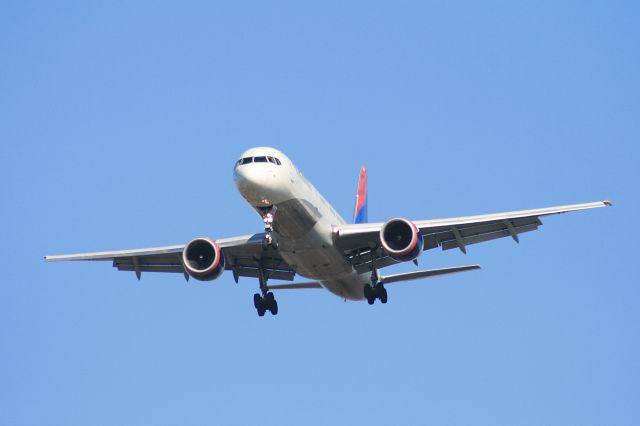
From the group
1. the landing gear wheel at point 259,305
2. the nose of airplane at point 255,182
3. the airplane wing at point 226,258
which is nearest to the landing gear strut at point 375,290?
the airplane wing at point 226,258

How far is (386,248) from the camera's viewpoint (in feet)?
118

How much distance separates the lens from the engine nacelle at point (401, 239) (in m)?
35.7

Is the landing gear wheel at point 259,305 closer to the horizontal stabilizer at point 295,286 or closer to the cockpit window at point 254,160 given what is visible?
the horizontal stabilizer at point 295,286

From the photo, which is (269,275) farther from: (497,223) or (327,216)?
(497,223)

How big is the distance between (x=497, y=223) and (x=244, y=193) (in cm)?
902

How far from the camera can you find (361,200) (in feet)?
161

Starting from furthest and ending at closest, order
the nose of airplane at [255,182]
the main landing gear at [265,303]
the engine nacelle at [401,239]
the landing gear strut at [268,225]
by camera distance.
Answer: the main landing gear at [265,303] < the engine nacelle at [401,239] < the landing gear strut at [268,225] < the nose of airplane at [255,182]

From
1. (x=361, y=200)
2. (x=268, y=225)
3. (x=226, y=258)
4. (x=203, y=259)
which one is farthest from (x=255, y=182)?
(x=361, y=200)

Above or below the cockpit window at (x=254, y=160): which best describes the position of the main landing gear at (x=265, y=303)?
below

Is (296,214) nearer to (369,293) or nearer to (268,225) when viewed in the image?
(268,225)

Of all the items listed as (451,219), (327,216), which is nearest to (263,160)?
(327,216)

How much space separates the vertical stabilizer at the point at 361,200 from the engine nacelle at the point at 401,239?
10.6 m

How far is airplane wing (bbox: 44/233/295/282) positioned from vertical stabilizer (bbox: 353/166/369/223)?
7407 millimetres

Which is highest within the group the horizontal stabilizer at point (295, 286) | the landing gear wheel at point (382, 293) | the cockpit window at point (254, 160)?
the cockpit window at point (254, 160)
